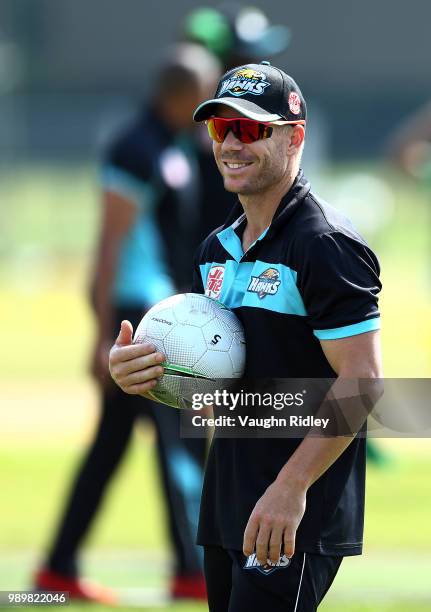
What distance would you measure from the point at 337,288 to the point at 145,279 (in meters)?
3.28

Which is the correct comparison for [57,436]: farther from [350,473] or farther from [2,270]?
[2,270]

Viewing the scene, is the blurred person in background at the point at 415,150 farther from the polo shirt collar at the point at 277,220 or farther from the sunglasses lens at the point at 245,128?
the sunglasses lens at the point at 245,128

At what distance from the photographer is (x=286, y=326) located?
4109mm

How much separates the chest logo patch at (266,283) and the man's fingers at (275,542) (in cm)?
73

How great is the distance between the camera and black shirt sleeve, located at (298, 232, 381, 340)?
12.9 feet

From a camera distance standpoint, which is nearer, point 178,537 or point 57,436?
point 178,537

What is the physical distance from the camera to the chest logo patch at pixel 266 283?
161 inches

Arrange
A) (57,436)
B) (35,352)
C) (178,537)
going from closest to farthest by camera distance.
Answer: (178,537)
(57,436)
(35,352)

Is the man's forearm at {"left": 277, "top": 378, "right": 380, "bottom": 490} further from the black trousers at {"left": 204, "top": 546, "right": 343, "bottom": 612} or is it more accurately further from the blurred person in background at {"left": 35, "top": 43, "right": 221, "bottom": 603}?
the blurred person in background at {"left": 35, "top": 43, "right": 221, "bottom": 603}

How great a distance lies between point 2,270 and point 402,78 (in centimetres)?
2503

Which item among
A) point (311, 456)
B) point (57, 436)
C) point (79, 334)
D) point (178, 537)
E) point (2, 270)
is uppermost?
point (311, 456)

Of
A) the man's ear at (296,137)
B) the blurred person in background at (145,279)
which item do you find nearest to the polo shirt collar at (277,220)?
the man's ear at (296,137)

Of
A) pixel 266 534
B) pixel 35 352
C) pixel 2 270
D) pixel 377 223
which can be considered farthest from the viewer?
pixel 377 223

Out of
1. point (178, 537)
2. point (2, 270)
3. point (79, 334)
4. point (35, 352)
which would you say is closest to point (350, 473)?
point (178, 537)
